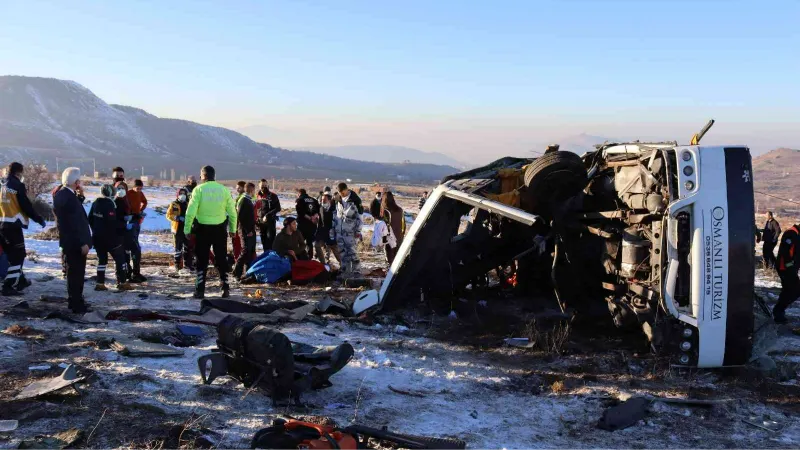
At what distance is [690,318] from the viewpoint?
5727 mm

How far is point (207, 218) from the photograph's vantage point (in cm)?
880

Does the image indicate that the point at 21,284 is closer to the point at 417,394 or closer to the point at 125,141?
the point at 417,394

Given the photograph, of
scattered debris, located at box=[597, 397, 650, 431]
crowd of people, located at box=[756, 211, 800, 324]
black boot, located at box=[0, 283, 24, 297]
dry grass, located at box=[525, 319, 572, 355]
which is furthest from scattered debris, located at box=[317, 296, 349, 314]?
crowd of people, located at box=[756, 211, 800, 324]

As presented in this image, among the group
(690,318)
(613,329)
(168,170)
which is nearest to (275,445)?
(690,318)

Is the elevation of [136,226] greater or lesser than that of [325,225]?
greater

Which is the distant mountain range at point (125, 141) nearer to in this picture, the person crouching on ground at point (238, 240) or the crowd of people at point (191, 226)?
the person crouching on ground at point (238, 240)

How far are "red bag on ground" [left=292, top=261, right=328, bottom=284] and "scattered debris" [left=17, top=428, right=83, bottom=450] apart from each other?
6551 millimetres

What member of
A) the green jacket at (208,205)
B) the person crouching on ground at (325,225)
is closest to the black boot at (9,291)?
the green jacket at (208,205)

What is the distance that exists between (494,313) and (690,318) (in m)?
3.15

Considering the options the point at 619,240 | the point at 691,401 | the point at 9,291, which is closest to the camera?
the point at 691,401

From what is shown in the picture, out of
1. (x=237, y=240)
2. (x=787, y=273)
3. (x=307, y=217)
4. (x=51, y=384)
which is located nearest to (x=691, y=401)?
(x=787, y=273)

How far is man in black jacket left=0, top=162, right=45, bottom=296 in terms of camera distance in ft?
28.5

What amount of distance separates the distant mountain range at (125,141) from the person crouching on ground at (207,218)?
97403 mm

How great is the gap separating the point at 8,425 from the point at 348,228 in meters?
7.51
